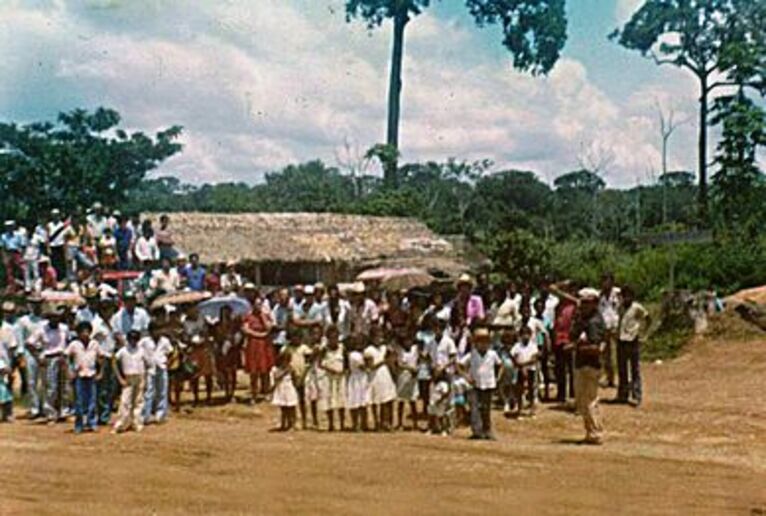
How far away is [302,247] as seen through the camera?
2662cm

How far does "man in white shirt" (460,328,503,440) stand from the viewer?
41.3 feet

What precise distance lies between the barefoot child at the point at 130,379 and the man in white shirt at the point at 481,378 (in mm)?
4023

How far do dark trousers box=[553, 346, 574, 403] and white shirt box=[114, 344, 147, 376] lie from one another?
216 inches

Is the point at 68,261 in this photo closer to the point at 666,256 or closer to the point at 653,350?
the point at 653,350

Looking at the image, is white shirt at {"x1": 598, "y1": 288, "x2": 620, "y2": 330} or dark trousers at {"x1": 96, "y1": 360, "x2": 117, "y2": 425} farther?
white shirt at {"x1": 598, "y1": 288, "x2": 620, "y2": 330}

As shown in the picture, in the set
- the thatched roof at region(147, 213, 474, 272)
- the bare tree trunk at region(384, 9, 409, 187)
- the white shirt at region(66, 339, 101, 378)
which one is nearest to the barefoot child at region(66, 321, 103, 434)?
the white shirt at region(66, 339, 101, 378)

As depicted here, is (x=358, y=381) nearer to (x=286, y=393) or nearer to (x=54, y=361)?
(x=286, y=393)

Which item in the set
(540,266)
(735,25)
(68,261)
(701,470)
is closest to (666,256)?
(540,266)

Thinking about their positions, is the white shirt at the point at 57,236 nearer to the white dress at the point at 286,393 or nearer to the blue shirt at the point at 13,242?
the blue shirt at the point at 13,242

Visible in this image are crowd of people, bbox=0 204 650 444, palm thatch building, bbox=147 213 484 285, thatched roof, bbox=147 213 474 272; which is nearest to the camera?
crowd of people, bbox=0 204 650 444

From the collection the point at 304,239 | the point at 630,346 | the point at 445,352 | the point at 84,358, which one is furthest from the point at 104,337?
the point at 304,239

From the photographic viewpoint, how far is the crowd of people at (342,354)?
13.1 metres

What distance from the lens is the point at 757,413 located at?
1437 cm

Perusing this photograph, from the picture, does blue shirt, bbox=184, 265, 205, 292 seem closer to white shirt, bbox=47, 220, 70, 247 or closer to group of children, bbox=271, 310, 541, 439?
white shirt, bbox=47, 220, 70, 247
